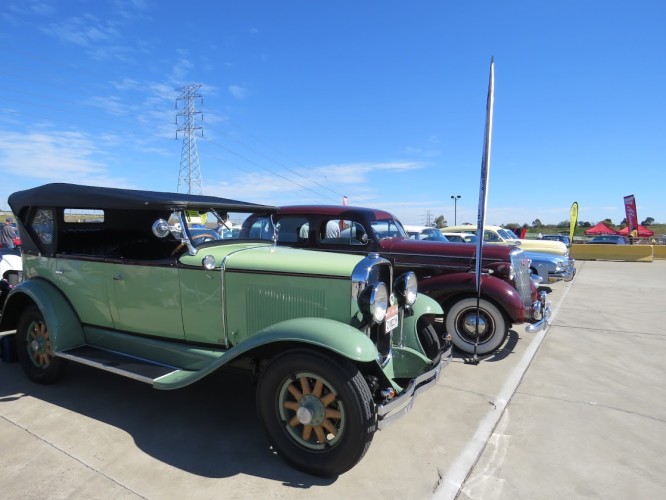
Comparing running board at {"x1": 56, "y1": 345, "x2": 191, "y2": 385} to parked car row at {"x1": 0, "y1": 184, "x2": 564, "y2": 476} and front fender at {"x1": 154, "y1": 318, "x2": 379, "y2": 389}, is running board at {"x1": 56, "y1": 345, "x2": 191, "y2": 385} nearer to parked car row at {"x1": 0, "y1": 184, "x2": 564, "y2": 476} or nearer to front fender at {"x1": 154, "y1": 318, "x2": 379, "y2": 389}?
parked car row at {"x1": 0, "y1": 184, "x2": 564, "y2": 476}

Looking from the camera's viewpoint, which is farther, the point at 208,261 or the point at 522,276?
the point at 522,276

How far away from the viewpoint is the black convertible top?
329 cm

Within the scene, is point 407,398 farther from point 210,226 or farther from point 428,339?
point 210,226

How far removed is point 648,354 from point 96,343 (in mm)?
6386

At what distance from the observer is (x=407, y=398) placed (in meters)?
2.72

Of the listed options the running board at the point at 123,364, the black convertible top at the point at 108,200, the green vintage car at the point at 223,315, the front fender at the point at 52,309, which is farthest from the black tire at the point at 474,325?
the front fender at the point at 52,309

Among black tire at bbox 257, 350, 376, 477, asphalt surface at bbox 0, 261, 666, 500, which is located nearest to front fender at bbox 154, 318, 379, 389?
black tire at bbox 257, 350, 376, 477

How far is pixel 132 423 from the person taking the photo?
331 cm

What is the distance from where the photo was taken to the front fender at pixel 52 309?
371 cm

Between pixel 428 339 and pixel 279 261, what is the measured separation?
161cm

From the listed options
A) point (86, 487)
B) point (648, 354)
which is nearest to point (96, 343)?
point (86, 487)

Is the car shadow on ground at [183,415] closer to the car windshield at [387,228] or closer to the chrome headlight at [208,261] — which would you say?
the chrome headlight at [208,261]

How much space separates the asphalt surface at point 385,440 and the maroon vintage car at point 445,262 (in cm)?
66

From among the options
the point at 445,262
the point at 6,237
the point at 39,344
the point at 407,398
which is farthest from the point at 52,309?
the point at 6,237
